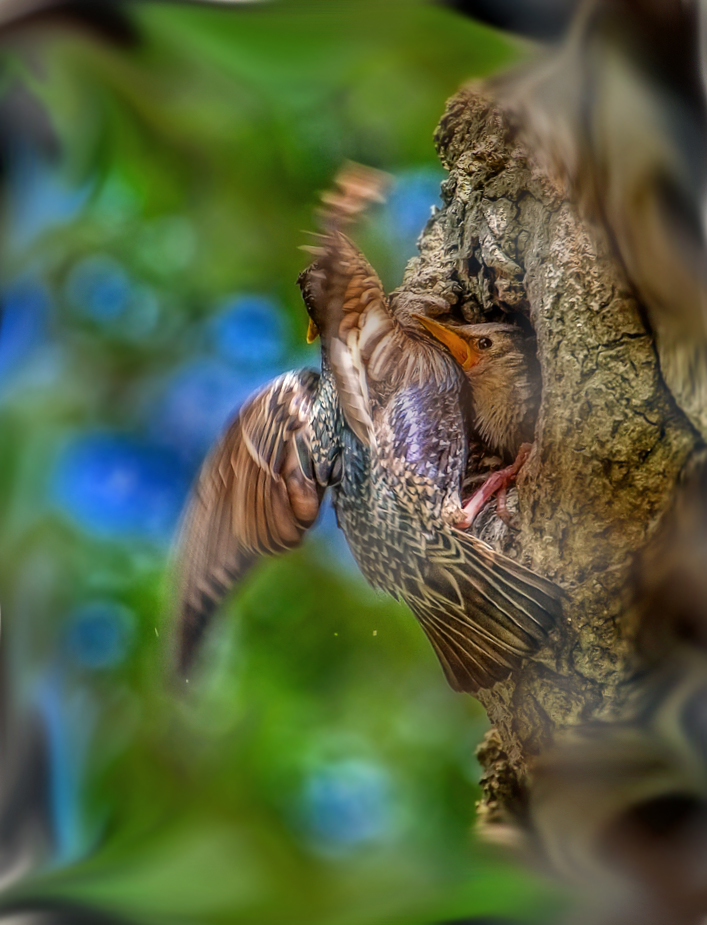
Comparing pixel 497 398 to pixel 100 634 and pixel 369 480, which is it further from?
pixel 100 634

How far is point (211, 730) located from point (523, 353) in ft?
1.46

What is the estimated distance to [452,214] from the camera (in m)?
0.74

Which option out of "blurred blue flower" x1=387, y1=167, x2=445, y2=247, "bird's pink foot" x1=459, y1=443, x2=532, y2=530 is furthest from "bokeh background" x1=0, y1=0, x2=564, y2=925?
"bird's pink foot" x1=459, y1=443, x2=532, y2=530

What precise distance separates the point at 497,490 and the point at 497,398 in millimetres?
82

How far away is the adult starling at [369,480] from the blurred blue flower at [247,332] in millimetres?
31

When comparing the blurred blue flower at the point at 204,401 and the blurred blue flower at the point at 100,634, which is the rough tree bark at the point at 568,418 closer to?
the blurred blue flower at the point at 204,401

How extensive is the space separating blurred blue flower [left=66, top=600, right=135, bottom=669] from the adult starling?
0.06 metres

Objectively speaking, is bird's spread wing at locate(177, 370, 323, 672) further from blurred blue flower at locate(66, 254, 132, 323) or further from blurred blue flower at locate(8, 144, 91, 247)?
blurred blue flower at locate(8, 144, 91, 247)

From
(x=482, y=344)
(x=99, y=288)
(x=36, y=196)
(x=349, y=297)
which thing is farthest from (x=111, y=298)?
(x=482, y=344)

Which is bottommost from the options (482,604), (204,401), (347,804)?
(347,804)

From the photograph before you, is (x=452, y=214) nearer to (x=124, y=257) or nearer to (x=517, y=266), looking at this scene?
Result: (x=517, y=266)

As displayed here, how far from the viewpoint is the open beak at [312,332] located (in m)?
0.74

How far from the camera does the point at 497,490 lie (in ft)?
2.37

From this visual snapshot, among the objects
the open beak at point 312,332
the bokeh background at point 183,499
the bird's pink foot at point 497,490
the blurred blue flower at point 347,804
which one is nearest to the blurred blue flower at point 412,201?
the bokeh background at point 183,499
